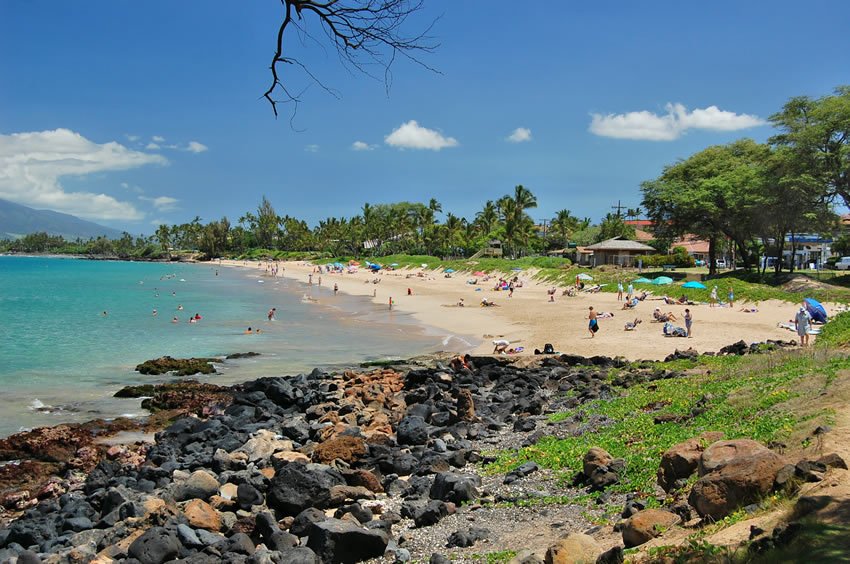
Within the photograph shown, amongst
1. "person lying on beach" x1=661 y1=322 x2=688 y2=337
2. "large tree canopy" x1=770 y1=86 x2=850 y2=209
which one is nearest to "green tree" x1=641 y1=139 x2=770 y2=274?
"large tree canopy" x1=770 y1=86 x2=850 y2=209

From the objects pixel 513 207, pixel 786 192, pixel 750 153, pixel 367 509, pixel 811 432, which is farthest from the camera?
pixel 513 207

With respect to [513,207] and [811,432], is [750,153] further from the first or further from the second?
[811,432]

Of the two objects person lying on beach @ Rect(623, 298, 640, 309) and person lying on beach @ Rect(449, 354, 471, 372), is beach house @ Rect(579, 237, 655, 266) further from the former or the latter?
person lying on beach @ Rect(449, 354, 471, 372)

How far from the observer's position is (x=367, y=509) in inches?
331

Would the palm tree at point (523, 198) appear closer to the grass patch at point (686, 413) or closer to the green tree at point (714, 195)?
the green tree at point (714, 195)

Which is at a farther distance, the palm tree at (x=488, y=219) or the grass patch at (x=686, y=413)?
the palm tree at (x=488, y=219)

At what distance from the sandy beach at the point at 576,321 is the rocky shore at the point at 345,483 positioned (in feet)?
27.7

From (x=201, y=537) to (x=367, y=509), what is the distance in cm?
210

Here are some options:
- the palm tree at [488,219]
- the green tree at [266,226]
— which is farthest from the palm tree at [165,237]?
the palm tree at [488,219]

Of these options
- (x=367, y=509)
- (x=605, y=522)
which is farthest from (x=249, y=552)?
(x=605, y=522)

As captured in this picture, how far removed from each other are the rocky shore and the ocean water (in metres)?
4.73

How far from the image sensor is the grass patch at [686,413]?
8.15 metres

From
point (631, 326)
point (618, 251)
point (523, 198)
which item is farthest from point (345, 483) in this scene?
point (523, 198)

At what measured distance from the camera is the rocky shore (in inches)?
261
